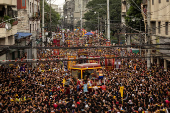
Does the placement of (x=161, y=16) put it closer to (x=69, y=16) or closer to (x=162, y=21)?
(x=162, y=21)

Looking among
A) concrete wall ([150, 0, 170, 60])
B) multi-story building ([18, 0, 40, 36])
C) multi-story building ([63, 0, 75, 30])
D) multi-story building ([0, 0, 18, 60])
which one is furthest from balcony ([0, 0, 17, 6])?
multi-story building ([63, 0, 75, 30])

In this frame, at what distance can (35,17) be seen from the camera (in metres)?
53.8

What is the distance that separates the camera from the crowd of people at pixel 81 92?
19.0 meters

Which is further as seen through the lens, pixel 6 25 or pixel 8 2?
pixel 8 2

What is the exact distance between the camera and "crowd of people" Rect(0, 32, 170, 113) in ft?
62.5

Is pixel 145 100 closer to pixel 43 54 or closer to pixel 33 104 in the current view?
pixel 33 104

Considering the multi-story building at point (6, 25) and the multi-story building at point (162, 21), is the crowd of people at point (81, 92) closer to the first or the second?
the multi-story building at point (162, 21)

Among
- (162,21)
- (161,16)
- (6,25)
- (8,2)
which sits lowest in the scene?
(6,25)

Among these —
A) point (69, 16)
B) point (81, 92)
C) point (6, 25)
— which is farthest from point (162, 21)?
point (69, 16)

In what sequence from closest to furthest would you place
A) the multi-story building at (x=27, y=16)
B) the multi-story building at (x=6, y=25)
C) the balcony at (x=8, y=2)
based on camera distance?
1. the multi-story building at (x=6, y=25)
2. the balcony at (x=8, y=2)
3. the multi-story building at (x=27, y=16)

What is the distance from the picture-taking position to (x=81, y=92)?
24484 mm

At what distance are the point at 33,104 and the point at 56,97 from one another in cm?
243

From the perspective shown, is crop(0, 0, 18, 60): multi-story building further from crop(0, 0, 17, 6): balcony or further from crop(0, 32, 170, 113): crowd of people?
crop(0, 32, 170, 113): crowd of people

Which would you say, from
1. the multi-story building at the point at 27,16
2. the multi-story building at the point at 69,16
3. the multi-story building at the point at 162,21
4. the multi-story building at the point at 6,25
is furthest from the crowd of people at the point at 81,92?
the multi-story building at the point at 69,16
